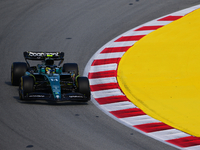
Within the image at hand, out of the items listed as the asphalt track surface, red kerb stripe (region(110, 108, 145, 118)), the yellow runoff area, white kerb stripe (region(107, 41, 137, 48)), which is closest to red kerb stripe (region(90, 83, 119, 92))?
the yellow runoff area

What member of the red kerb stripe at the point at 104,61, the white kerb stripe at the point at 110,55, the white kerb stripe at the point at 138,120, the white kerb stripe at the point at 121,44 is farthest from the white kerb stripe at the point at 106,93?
the white kerb stripe at the point at 121,44

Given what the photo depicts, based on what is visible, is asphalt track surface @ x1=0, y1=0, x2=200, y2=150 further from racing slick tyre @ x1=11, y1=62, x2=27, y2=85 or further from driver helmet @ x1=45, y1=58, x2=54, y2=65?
driver helmet @ x1=45, y1=58, x2=54, y2=65

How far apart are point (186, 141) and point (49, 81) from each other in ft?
13.4

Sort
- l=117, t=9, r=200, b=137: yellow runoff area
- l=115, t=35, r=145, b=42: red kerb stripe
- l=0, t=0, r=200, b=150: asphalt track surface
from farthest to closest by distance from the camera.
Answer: l=115, t=35, r=145, b=42: red kerb stripe < l=117, t=9, r=200, b=137: yellow runoff area < l=0, t=0, r=200, b=150: asphalt track surface

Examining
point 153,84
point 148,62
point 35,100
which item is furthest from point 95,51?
point 35,100

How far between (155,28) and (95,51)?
324 cm

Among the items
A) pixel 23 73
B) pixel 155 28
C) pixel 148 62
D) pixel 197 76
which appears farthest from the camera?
pixel 155 28

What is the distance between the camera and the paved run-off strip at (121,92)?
32.0 ft

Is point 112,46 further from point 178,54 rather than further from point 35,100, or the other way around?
point 35,100

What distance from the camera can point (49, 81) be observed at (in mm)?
11453

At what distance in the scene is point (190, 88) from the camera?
13.0 meters

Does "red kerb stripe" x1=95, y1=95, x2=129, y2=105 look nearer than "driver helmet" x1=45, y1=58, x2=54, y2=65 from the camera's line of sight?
Yes

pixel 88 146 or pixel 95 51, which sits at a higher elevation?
pixel 95 51

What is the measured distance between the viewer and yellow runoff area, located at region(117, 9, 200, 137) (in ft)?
36.9
